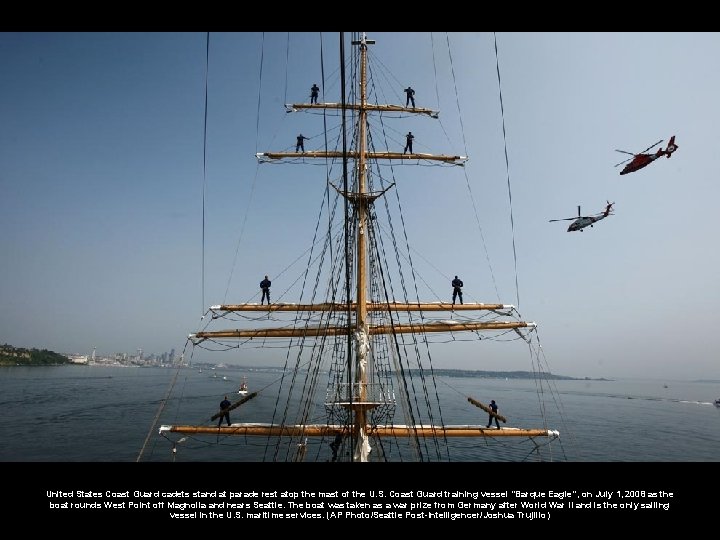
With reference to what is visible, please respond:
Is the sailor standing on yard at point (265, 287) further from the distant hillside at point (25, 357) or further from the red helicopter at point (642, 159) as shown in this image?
the distant hillside at point (25, 357)

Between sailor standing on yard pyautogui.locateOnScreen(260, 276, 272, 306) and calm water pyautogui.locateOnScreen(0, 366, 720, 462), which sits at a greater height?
sailor standing on yard pyautogui.locateOnScreen(260, 276, 272, 306)

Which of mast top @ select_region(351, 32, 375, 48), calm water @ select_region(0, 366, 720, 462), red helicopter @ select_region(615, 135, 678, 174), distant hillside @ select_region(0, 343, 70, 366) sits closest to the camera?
red helicopter @ select_region(615, 135, 678, 174)

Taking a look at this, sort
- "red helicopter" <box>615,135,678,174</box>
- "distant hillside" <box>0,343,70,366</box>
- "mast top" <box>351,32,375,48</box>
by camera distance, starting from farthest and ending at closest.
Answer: "distant hillside" <box>0,343,70,366</box>, "mast top" <box>351,32,375,48</box>, "red helicopter" <box>615,135,678,174</box>

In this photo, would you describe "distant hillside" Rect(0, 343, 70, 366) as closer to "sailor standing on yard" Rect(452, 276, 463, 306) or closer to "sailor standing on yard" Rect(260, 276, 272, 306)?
"sailor standing on yard" Rect(260, 276, 272, 306)

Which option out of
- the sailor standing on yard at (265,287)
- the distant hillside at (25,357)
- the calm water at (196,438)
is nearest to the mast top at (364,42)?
the sailor standing on yard at (265,287)

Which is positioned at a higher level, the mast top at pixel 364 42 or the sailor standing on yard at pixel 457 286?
the mast top at pixel 364 42

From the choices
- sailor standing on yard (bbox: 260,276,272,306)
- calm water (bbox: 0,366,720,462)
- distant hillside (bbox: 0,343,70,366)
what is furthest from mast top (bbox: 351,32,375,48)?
distant hillside (bbox: 0,343,70,366)

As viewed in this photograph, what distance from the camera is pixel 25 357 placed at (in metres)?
114

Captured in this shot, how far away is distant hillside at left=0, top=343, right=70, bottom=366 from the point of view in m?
108

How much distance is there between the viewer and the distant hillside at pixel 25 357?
108 metres
